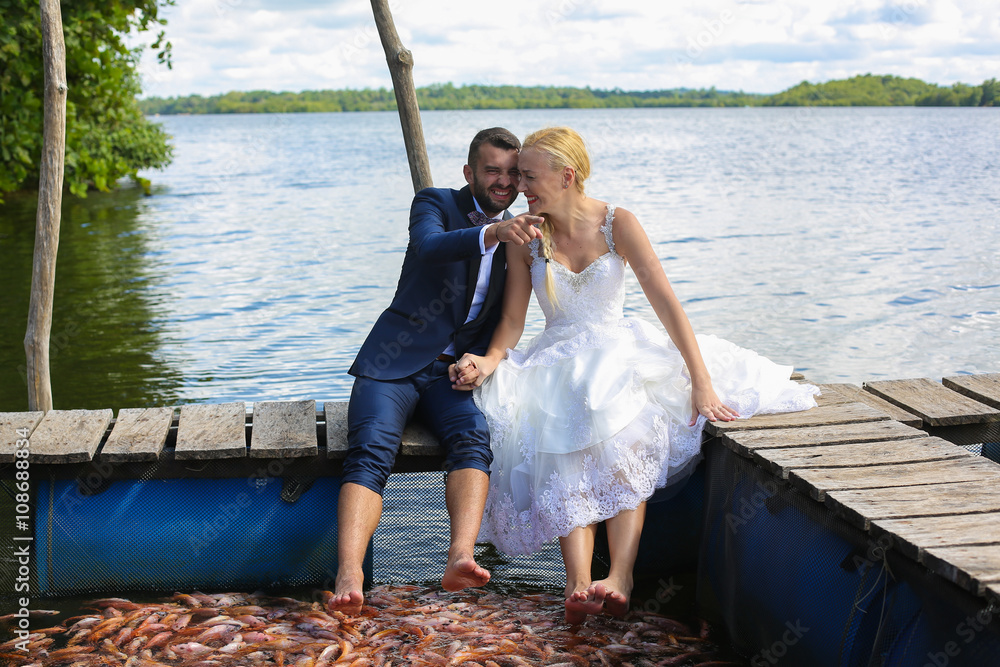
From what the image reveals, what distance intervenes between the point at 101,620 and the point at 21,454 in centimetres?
73

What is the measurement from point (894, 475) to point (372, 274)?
12382mm

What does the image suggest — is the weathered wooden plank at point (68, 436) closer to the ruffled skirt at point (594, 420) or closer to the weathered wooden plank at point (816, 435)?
the ruffled skirt at point (594, 420)

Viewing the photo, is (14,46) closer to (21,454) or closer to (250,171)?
(21,454)

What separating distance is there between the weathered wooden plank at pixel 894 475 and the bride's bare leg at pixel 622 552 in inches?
28.4

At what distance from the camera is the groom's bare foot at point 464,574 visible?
3.07m

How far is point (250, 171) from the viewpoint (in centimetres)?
3781

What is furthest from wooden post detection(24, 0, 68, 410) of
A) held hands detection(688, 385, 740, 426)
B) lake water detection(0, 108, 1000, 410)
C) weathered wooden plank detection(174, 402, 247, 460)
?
held hands detection(688, 385, 740, 426)

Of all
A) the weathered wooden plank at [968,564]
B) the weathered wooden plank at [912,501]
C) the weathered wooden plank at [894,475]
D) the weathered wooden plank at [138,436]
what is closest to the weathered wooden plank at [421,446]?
the weathered wooden plank at [138,436]

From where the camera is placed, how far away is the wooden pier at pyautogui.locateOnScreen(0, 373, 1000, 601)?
104 inches

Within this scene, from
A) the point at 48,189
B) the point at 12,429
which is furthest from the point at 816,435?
the point at 48,189

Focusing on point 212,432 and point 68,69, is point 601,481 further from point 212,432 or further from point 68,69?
point 68,69

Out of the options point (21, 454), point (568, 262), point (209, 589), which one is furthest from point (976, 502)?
point (21, 454)


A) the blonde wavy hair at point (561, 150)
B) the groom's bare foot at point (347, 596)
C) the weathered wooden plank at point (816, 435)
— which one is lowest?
the groom's bare foot at point (347, 596)

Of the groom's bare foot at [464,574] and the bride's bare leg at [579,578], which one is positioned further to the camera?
the bride's bare leg at [579,578]
